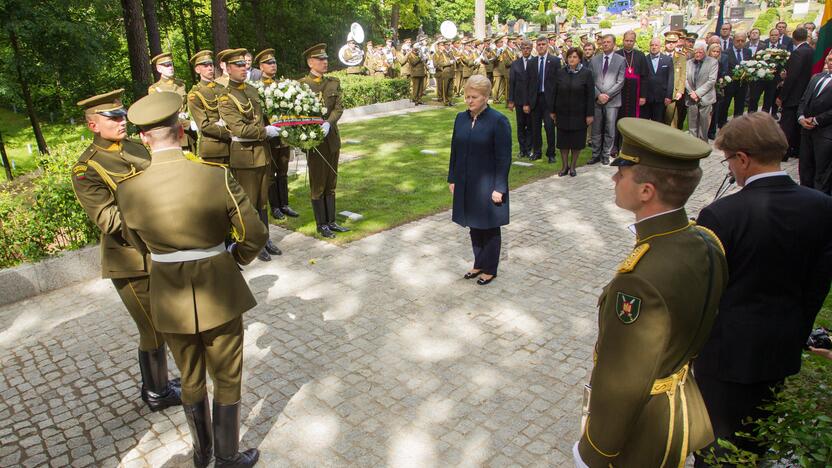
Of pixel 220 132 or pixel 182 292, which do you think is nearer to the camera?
pixel 182 292

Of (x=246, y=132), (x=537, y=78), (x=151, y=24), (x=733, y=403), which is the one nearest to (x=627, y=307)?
(x=733, y=403)

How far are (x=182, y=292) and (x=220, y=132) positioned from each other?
4453 millimetres

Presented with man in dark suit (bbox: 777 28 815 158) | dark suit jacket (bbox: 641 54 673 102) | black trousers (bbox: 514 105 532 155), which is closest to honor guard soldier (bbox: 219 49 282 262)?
black trousers (bbox: 514 105 532 155)

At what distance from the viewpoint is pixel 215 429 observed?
152 inches

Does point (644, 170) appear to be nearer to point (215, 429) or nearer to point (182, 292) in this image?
point (182, 292)

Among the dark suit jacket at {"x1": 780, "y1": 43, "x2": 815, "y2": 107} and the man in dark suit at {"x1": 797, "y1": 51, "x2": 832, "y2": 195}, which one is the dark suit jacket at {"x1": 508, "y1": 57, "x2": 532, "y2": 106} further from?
the man in dark suit at {"x1": 797, "y1": 51, "x2": 832, "y2": 195}

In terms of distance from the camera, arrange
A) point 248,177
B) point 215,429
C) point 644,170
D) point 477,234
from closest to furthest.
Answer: point 644,170 → point 215,429 → point 477,234 → point 248,177

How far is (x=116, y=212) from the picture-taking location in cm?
424

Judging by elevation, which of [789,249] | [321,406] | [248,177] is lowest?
[321,406]

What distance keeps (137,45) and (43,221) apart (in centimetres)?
999

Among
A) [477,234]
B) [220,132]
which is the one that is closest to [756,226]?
[477,234]

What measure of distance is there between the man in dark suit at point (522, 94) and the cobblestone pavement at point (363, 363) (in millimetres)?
5049

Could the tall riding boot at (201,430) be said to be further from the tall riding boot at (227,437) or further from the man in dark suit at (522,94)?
the man in dark suit at (522,94)

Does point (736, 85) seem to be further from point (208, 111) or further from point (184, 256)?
point (184, 256)
